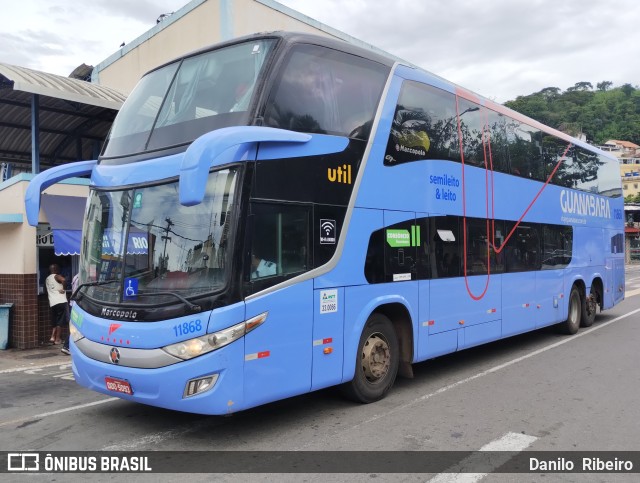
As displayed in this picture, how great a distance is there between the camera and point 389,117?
22.1ft

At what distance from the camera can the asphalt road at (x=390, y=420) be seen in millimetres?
5043

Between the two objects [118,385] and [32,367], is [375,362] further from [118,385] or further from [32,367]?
[32,367]

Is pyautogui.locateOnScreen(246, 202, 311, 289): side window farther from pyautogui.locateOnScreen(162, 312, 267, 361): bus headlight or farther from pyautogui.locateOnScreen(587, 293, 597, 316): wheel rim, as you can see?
pyautogui.locateOnScreen(587, 293, 597, 316): wheel rim

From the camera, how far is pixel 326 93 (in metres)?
6.03

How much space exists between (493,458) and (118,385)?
358cm

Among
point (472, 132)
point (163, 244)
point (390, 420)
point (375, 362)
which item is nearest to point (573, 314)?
point (472, 132)

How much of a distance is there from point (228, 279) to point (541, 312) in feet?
25.3

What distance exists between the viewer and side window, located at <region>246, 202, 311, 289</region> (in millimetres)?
5062

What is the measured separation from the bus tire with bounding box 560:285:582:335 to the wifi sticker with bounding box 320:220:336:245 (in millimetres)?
8091

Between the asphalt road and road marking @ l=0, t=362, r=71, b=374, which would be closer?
the asphalt road

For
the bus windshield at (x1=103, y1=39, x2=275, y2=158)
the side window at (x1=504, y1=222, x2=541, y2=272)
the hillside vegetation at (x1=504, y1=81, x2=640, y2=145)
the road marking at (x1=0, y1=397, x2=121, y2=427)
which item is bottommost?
the road marking at (x1=0, y1=397, x2=121, y2=427)

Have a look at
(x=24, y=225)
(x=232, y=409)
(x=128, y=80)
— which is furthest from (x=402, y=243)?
(x=128, y=80)

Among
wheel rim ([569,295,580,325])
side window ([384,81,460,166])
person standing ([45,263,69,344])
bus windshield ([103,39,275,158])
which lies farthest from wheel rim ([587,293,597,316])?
person standing ([45,263,69,344])

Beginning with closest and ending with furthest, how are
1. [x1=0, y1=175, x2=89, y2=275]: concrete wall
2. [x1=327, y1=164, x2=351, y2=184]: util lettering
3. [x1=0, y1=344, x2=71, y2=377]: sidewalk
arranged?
[x1=327, y1=164, x2=351, y2=184]: util lettering, [x1=0, y1=344, x2=71, y2=377]: sidewalk, [x1=0, y1=175, x2=89, y2=275]: concrete wall
